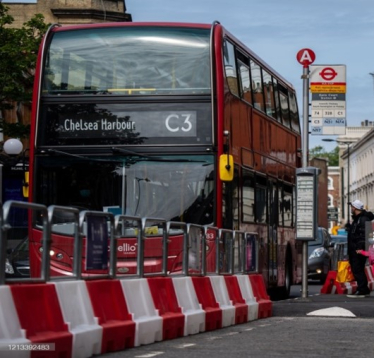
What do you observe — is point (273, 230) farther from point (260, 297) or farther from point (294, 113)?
point (260, 297)

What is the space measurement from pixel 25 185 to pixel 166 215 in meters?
2.13

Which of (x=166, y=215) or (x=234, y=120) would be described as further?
(x=234, y=120)

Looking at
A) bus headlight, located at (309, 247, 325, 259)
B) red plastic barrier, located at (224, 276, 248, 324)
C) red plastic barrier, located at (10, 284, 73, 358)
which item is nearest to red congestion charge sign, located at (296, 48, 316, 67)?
red plastic barrier, located at (224, 276, 248, 324)

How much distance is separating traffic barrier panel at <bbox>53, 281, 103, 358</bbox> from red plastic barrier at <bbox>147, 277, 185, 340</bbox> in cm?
208

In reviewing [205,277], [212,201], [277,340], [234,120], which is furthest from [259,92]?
[277,340]

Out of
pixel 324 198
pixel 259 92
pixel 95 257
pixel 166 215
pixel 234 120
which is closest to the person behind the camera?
pixel 95 257

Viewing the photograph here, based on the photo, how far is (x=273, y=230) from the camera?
957 inches

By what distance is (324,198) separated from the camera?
138500 mm

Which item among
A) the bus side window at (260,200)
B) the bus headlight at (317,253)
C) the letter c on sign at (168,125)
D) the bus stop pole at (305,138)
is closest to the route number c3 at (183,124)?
the letter c on sign at (168,125)

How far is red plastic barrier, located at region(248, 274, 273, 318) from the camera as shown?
17625 millimetres

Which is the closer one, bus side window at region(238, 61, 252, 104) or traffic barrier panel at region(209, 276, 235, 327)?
traffic barrier panel at region(209, 276, 235, 327)

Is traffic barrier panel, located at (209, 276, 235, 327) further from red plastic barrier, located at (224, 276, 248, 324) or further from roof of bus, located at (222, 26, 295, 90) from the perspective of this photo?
roof of bus, located at (222, 26, 295, 90)

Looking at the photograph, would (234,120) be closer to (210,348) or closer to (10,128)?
(210,348)

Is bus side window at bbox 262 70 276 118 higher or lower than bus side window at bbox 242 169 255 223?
higher
